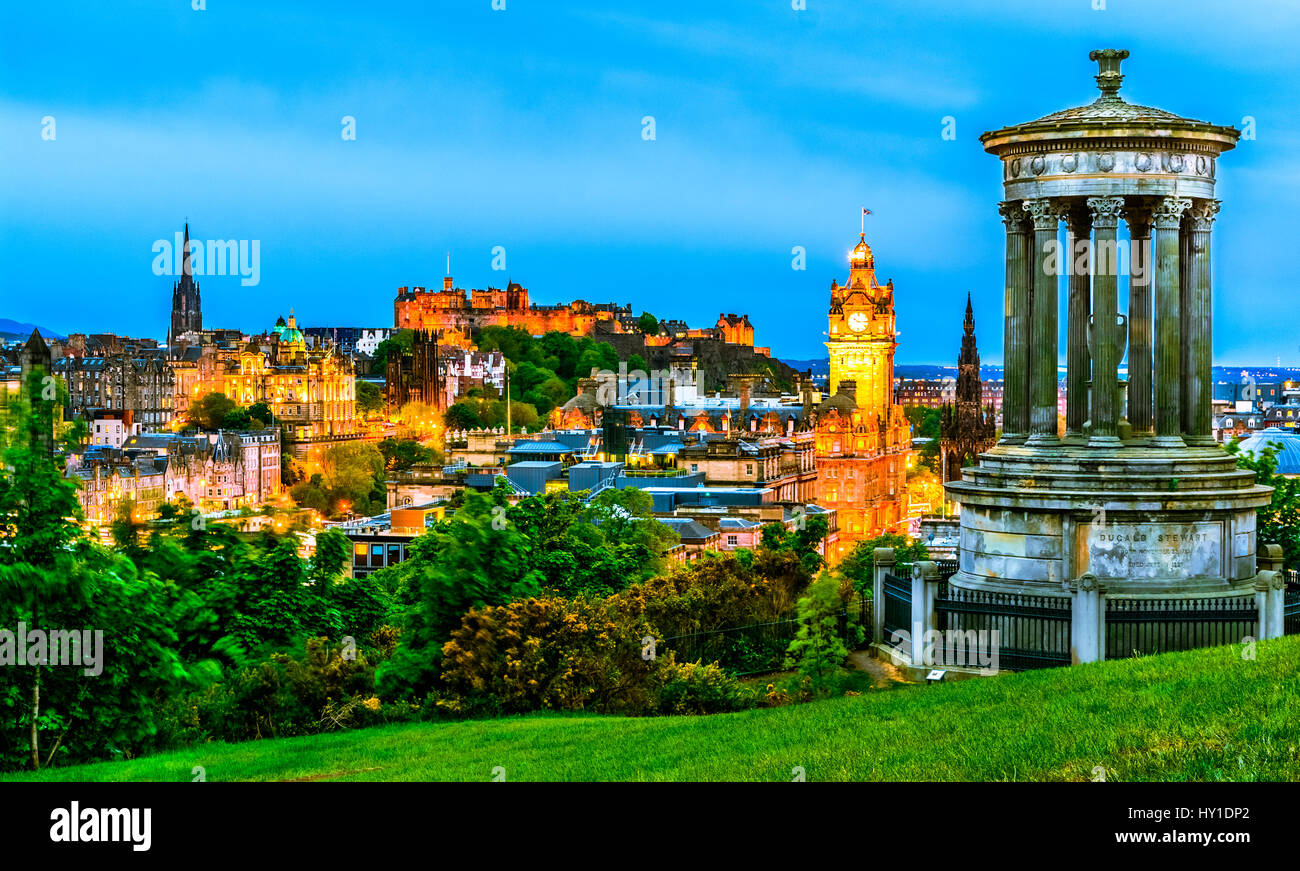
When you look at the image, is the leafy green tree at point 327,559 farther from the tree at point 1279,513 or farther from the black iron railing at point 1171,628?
the black iron railing at point 1171,628

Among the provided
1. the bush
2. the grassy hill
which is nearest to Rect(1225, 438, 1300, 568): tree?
the bush

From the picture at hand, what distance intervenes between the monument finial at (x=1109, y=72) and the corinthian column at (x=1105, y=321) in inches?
94.8

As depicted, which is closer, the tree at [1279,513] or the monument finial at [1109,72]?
the monument finial at [1109,72]

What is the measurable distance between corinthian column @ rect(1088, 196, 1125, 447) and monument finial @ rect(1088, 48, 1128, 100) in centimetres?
241

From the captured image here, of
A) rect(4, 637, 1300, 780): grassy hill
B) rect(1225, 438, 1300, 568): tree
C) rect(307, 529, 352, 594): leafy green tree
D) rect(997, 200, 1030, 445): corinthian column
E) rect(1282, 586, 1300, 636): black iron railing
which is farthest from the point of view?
rect(307, 529, 352, 594): leafy green tree

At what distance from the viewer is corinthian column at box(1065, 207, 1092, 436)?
29.1 metres

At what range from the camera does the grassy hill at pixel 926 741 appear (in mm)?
17141

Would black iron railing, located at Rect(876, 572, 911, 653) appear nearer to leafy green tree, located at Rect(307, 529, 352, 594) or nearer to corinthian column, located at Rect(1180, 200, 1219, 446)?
corinthian column, located at Rect(1180, 200, 1219, 446)

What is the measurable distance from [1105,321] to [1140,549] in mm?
3664

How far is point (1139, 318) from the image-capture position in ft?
94.7

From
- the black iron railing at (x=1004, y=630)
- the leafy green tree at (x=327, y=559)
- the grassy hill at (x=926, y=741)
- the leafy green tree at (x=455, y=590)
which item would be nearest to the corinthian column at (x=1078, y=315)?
the black iron railing at (x=1004, y=630)

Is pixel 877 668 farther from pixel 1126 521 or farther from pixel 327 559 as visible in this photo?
pixel 327 559
